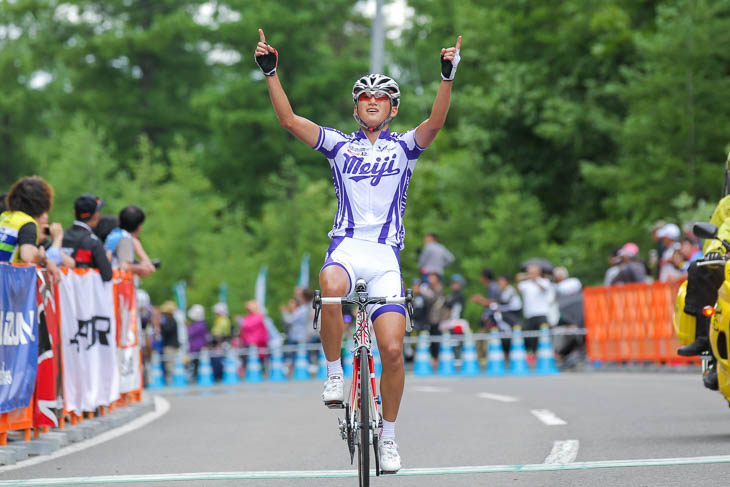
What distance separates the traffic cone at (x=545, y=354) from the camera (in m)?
25.9

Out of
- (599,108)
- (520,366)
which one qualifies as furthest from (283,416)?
(599,108)

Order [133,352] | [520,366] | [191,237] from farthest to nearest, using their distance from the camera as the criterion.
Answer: [191,237] → [520,366] → [133,352]

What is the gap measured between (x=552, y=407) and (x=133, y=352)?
14.7 ft

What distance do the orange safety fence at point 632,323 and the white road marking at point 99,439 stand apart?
27.8 ft

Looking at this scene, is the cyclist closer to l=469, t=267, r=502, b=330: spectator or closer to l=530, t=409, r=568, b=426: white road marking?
l=530, t=409, r=568, b=426: white road marking

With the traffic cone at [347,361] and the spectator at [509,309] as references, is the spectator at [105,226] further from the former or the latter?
the spectator at [509,309]

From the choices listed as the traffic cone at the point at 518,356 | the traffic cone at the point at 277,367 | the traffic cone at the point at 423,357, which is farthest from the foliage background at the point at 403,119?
the traffic cone at the point at 277,367

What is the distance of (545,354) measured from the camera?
26.0m

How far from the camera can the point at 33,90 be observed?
225ft

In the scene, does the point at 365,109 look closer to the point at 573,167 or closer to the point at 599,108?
the point at 599,108

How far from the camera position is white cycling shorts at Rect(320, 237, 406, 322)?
820cm

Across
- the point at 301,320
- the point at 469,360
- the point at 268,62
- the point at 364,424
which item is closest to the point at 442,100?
the point at 268,62

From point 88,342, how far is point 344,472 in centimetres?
475

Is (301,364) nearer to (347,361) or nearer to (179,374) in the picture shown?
(347,361)
